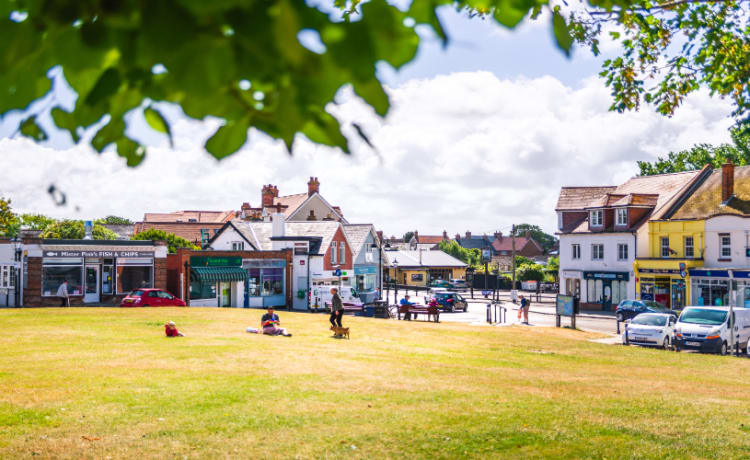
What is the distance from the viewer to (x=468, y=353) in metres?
20.5

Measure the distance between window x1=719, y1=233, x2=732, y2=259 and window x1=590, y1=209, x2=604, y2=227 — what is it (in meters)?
9.42

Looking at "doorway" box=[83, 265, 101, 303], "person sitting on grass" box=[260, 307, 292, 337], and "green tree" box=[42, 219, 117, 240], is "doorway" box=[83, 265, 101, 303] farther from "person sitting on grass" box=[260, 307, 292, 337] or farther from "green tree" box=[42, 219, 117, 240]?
"green tree" box=[42, 219, 117, 240]

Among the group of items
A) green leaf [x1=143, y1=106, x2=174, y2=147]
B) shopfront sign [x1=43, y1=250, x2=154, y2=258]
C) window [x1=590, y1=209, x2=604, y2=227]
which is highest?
window [x1=590, y1=209, x2=604, y2=227]

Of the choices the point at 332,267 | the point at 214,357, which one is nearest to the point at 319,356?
the point at 214,357

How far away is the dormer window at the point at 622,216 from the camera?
5219 centimetres

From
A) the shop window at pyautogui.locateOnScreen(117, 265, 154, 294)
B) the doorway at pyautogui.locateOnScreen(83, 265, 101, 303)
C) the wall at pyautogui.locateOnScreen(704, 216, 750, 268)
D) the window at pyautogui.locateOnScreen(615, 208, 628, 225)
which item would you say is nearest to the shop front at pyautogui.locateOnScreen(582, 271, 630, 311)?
the window at pyautogui.locateOnScreen(615, 208, 628, 225)

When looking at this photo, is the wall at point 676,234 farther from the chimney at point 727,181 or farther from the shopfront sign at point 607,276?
the chimney at point 727,181

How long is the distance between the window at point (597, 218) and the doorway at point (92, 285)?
37.4 meters

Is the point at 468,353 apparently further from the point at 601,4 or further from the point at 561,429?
the point at 601,4

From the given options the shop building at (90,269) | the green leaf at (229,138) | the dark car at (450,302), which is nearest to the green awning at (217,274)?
the shop building at (90,269)

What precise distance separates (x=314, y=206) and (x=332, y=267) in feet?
83.5

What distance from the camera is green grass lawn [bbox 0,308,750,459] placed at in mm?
8477

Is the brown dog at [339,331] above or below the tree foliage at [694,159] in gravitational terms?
below

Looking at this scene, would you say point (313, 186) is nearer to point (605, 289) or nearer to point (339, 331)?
point (605, 289)
